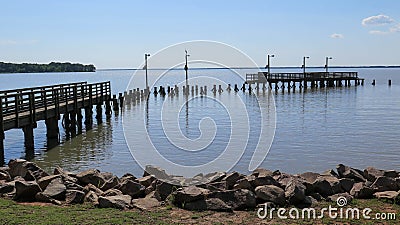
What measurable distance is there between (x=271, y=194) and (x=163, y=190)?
2209 mm

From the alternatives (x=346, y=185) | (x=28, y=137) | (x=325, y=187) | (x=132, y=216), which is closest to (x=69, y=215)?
(x=132, y=216)

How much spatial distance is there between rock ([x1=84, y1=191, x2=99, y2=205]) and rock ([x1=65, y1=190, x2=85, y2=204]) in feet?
0.33

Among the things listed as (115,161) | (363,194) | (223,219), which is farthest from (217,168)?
(223,219)

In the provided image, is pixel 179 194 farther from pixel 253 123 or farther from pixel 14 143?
pixel 253 123

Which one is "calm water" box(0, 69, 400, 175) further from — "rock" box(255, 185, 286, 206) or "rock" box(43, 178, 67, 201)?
"rock" box(255, 185, 286, 206)

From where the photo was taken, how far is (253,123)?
95.0 feet

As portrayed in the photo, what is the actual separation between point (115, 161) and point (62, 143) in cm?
594

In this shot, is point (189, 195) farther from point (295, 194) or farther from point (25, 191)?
point (25, 191)

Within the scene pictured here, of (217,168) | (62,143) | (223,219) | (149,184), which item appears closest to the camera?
(223,219)

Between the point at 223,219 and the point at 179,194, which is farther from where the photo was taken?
the point at 179,194

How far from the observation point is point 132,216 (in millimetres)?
8117

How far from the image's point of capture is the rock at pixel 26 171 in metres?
11.1

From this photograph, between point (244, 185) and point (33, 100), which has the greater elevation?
point (33, 100)

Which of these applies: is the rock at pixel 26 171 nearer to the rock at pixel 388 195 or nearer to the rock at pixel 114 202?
the rock at pixel 114 202
